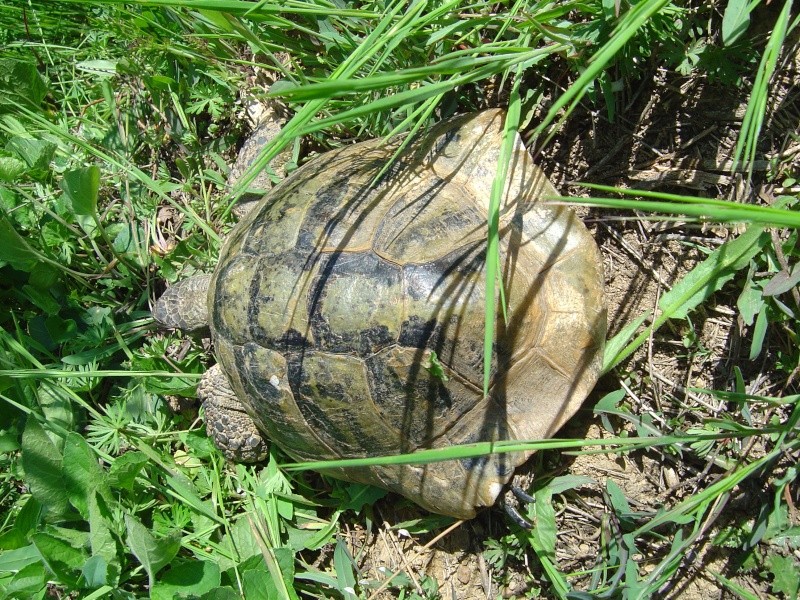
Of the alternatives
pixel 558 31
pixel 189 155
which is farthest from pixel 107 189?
pixel 558 31

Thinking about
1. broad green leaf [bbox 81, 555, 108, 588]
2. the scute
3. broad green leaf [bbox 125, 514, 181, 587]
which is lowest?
broad green leaf [bbox 81, 555, 108, 588]

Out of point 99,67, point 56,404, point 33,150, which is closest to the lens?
point 56,404

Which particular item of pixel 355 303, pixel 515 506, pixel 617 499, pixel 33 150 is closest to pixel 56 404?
A: pixel 33 150

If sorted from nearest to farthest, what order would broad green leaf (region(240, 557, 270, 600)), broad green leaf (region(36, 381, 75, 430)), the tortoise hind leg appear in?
1. broad green leaf (region(240, 557, 270, 600))
2. the tortoise hind leg
3. broad green leaf (region(36, 381, 75, 430))

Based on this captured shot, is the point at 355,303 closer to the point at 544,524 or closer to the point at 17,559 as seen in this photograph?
the point at 544,524

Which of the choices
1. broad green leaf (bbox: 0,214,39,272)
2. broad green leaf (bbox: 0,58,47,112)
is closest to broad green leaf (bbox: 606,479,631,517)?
broad green leaf (bbox: 0,214,39,272)

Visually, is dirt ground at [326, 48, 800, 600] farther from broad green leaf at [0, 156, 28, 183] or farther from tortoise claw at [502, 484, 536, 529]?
broad green leaf at [0, 156, 28, 183]
